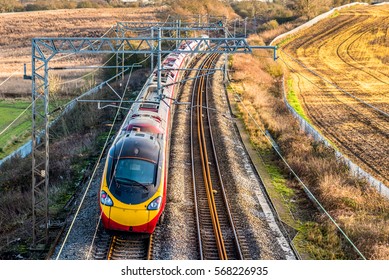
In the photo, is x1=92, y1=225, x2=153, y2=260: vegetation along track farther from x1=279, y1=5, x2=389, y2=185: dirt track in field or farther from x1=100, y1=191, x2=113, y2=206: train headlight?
x1=279, y1=5, x2=389, y2=185: dirt track in field

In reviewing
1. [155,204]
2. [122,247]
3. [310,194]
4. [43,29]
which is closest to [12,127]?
[310,194]

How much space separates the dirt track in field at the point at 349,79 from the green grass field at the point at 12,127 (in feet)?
63.1

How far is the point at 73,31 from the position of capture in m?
80.8

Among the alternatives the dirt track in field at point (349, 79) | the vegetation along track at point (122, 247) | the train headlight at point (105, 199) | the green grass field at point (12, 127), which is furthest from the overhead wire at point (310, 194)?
the green grass field at point (12, 127)

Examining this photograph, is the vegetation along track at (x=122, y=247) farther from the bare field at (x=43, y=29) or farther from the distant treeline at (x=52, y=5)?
the distant treeline at (x=52, y=5)

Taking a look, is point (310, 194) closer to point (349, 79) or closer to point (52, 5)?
point (349, 79)

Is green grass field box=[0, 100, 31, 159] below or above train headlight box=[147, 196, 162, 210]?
below

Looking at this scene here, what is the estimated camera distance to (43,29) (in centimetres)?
8388

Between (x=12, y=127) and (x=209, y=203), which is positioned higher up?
(x=209, y=203)

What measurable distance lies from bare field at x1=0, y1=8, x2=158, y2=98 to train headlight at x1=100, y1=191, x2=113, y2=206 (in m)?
34.2

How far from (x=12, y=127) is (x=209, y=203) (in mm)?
23832

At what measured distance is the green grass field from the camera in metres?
32.4

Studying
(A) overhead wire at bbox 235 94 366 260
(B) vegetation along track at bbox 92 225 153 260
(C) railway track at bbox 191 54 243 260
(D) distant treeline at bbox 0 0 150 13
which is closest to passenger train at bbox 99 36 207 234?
(B) vegetation along track at bbox 92 225 153 260

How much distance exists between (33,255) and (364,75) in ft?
137
